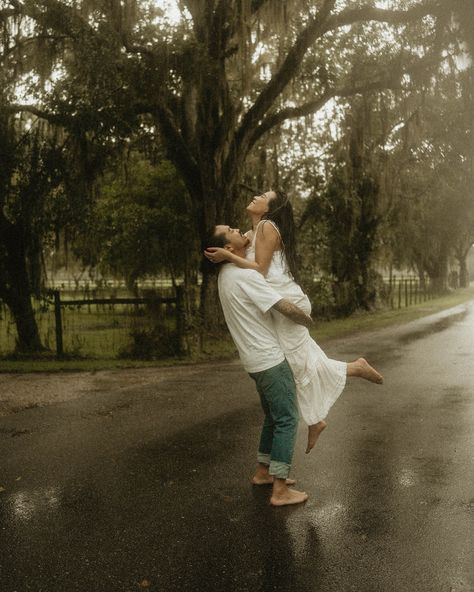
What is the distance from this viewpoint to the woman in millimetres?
5180

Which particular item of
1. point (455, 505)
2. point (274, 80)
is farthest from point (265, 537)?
point (274, 80)

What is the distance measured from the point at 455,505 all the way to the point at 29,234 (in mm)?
10976

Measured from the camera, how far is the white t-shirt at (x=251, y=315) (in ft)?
16.7

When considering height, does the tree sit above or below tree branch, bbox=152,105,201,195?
above

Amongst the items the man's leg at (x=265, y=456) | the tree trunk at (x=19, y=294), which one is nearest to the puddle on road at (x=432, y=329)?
the tree trunk at (x=19, y=294)

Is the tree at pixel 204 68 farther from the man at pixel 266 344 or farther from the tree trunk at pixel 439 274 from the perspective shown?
the tree trunk at pixel 439 274

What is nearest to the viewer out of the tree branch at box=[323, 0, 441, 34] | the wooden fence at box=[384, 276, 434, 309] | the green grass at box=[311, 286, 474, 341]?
the tree branch at box=[323, 0, 441, 34]

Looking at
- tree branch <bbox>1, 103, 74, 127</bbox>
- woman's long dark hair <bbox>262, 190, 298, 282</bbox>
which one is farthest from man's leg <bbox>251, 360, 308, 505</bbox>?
tree branch <bbox>1, 103, 74, 127</bbox>

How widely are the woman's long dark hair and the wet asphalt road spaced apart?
62.9 inches

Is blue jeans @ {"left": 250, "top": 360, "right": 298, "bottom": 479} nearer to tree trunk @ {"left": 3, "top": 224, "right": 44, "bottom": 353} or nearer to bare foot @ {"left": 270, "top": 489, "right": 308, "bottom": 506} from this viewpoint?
bare foot @ {"left": 270, "top": 489, "right": 308, "bottom": 506}

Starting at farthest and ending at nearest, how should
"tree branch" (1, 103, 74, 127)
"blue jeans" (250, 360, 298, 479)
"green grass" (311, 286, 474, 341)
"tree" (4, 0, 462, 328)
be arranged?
"green grass" (311, 286, 474, 341) → "tree branch" (1, 103, 74, 127) → "tree" (4, 0, 462, 328) → "blue jeans" (250, 360, 298, 479)

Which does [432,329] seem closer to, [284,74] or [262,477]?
[284,74]

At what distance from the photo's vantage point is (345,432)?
708 centimetres

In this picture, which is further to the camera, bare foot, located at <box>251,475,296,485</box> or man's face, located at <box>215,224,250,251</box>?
bare foot, located at <box>251,475,296,485</box>
